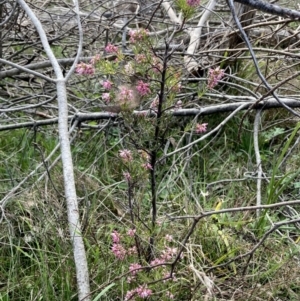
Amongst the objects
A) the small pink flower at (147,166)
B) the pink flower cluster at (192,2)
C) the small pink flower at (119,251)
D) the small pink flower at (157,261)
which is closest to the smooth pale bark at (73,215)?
the small pink flower at (119,251)

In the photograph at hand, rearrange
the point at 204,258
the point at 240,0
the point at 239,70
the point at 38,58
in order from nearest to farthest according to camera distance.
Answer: the point at 240,0
the point at 204,258
the point at 239,70
the point at 38,58

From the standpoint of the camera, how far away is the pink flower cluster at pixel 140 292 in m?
1.61

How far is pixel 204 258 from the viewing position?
78.1 inches

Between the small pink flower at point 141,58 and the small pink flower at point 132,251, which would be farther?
the small pink flower at point 132,251

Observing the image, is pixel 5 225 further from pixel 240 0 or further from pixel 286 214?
pixel 240 0

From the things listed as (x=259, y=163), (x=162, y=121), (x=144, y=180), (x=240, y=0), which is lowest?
(x=259, y=163)

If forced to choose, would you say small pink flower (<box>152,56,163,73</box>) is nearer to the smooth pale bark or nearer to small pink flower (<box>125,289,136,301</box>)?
the smooth pale bark

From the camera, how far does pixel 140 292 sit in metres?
1.62

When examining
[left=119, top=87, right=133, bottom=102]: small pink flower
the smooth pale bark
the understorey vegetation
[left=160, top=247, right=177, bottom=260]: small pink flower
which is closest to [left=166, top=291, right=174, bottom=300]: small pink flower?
the understorey vegetation

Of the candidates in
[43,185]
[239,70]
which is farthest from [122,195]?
[239,70]

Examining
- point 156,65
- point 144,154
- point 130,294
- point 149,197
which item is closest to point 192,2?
point 156,65

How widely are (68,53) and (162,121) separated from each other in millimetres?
2340

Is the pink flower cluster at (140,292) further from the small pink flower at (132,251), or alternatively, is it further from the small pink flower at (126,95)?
the small pink flower at (126,95)

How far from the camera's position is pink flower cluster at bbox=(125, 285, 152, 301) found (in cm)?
161
